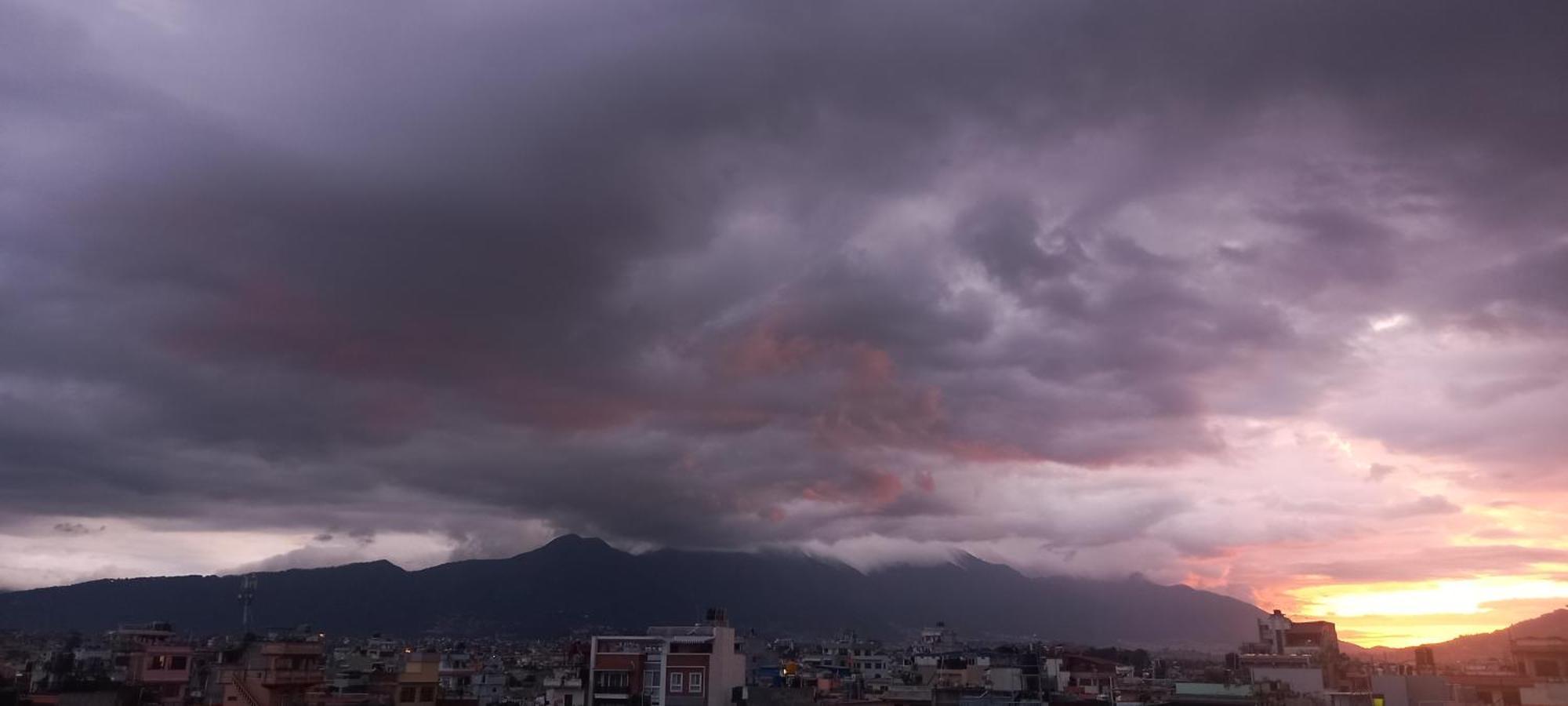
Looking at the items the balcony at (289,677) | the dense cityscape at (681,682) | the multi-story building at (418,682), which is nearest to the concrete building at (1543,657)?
the dense cityscape at (681,682)

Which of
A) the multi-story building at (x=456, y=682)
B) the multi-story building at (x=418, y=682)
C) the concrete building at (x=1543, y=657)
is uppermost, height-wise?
the concrete building at (x=1543, y=657)

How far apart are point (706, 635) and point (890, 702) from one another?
55.4 feet

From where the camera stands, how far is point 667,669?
82562 mm

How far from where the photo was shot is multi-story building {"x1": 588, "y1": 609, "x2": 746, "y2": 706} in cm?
8169

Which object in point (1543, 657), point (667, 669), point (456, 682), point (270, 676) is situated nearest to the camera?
point (270, 676)

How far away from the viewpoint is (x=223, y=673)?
3027 inches

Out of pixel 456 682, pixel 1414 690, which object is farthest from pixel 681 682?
pixel 1414 690

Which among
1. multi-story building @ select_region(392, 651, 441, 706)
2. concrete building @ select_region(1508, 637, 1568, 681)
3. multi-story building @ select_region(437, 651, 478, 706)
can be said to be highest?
concrete building @ select_region(1508, 637, 1568, 681)

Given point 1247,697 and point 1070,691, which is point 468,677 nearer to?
point 1070,691

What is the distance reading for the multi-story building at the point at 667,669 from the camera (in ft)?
268

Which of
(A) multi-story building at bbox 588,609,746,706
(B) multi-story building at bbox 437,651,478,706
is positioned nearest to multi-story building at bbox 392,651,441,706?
(B) multi-story building at bbox 437,651,478,706

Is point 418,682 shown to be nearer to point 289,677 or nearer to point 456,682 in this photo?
point 289,677

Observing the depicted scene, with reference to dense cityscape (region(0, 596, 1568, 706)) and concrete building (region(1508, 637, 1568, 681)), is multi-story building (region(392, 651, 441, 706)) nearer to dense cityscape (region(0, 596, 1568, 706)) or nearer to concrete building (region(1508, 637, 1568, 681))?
dense cityscape (region(0, 596, 1568, 706))

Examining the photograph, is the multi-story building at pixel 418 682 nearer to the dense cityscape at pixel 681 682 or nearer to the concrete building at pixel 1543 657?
the dense cityscape at pixel 681 682
